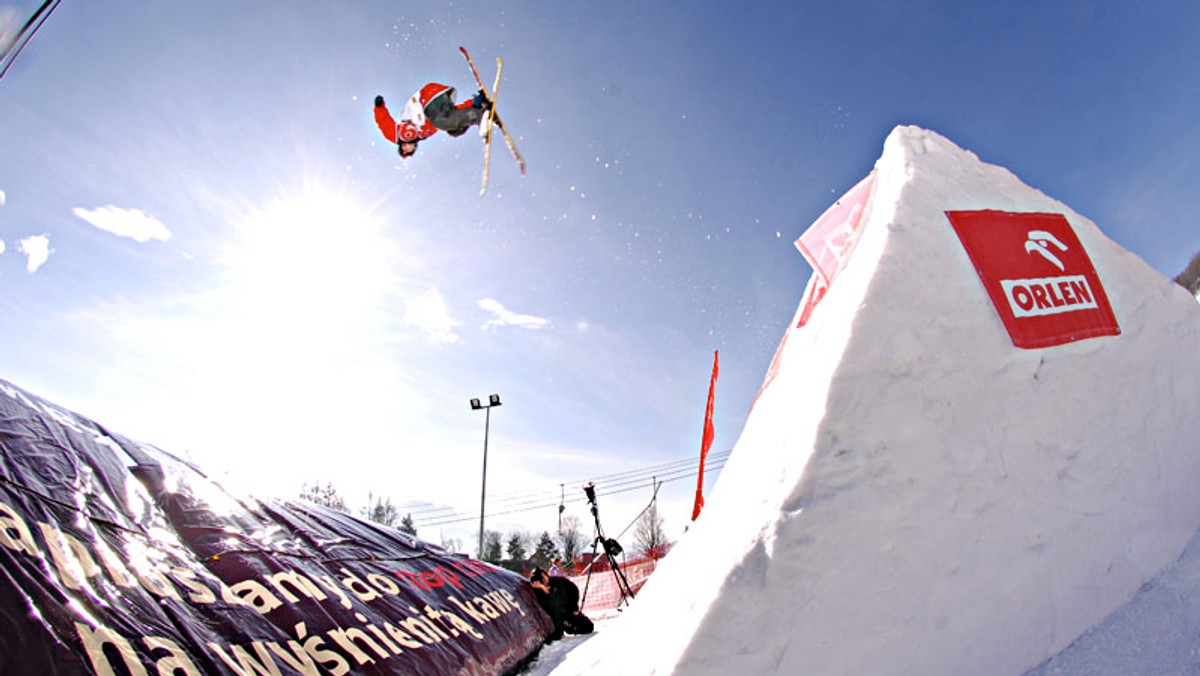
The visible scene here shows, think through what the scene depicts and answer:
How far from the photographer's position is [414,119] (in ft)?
27.3

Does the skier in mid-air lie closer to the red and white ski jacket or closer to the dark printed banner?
the red and white ski jacket

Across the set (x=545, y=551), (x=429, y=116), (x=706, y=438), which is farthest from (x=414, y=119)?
(x=545, y=551)

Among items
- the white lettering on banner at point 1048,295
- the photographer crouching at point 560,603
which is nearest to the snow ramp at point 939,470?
the white lettering on banner at point 1048,295

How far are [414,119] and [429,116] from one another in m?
0.68

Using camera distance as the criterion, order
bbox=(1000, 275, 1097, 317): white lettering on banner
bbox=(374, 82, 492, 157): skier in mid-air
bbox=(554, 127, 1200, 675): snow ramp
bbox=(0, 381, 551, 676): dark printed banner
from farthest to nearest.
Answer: bbox=(374, 82, 492, 157): skier in mid-air < bbox=(1000, 275, 1097, 317): white lettering on banner < bbox=(0, 381, 551, 676): dark printed banner < bbox=(554, 127, 1200, 675): snow ramp

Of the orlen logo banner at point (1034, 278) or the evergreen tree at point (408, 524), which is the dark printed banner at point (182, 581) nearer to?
the orlen logo banner at point (1034, 278)

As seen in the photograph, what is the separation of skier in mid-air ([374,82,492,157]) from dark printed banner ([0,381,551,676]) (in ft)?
18.7

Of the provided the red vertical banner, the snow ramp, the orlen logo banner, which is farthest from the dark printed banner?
the orlen logo banner

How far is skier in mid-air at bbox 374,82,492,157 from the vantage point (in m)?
7.65

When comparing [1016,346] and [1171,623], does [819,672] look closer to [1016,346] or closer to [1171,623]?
[1171,623]

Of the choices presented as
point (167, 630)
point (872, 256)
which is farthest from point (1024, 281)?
point (167, 630)

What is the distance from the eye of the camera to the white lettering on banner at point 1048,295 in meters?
2.25

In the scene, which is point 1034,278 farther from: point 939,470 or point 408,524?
point 408,524

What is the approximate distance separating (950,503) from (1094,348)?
4.06ft
